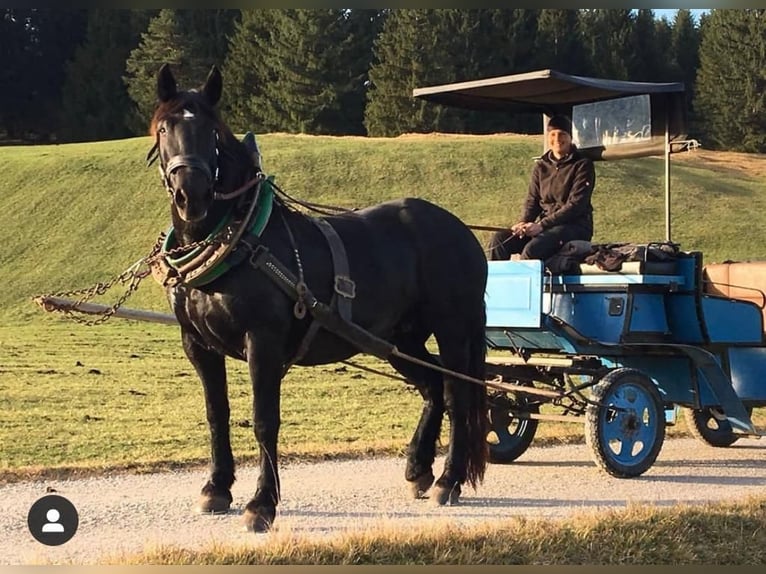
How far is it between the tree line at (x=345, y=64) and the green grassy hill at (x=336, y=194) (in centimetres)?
316

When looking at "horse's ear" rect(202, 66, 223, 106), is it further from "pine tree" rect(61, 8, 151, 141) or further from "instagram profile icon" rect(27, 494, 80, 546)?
"pine tree" rect(61, 8, 151, 141)

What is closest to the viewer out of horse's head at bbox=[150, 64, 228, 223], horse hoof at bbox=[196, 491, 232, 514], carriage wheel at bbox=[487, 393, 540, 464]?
horse's head at bbox=[150, 64, 228, 223]

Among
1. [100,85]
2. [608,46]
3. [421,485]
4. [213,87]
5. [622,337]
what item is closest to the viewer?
[213,87]

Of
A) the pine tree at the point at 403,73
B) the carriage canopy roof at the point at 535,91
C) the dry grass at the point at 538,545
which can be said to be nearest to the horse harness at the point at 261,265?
the dry grass at the point at 538,545

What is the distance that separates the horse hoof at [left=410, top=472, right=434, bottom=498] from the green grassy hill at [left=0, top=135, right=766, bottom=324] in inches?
846

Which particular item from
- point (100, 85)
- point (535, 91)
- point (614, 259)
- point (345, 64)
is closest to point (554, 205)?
point (614, 259)

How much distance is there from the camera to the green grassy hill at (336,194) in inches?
1238

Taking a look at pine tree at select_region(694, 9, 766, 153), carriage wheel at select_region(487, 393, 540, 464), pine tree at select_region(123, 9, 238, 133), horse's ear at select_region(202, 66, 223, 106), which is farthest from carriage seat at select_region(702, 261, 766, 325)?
pine tree at select_region(123, 9, 238, 133)

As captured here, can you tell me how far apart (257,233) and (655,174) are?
3796 centimetres

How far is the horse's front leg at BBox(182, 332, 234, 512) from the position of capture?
612 centimetres

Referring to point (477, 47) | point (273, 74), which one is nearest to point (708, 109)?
point (477, 47)

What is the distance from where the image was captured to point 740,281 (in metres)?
9.10

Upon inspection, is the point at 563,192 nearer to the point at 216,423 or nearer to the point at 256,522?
the point at 216,423

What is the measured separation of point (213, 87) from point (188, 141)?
1.47 ft
